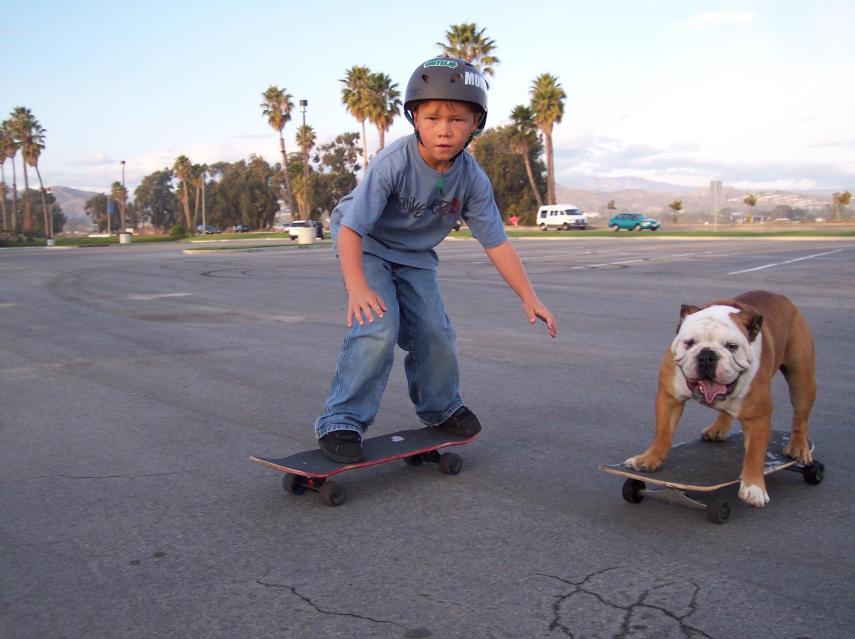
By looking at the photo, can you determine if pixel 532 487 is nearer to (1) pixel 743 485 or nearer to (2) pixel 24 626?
(1) pixel 743 485

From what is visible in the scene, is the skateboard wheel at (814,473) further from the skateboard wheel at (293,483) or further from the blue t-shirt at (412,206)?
the skateboard wheel at (293,483)

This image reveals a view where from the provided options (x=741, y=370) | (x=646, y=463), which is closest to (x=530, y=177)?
(x=646, y=463)

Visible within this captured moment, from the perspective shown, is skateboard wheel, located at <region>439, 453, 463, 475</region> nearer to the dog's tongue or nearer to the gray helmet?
the dog's tongue

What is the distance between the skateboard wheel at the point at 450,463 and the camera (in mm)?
4395

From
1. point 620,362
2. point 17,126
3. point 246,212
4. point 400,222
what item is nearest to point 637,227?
point 620,362

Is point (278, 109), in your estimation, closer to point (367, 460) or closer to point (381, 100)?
point (381, 100)

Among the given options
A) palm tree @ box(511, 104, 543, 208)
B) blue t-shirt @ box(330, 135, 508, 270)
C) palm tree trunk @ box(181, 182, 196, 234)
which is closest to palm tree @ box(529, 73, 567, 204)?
palm tree @ box(511, 104, 543, 208)

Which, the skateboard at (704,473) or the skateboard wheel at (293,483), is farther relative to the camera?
the skateboard wheel at (293,483)

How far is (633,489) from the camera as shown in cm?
383

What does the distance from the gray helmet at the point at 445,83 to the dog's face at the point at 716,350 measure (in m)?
1.41

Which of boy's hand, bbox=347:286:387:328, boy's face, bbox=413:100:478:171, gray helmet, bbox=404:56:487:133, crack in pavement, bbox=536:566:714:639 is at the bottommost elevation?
crack in pavement, bbox=536:566:714:639

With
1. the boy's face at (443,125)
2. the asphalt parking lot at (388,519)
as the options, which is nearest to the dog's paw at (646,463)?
the asphalt parking lot at (388,519)

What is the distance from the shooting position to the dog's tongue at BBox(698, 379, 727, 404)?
338 cm

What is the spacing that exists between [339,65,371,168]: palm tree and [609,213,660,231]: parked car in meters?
21.8
